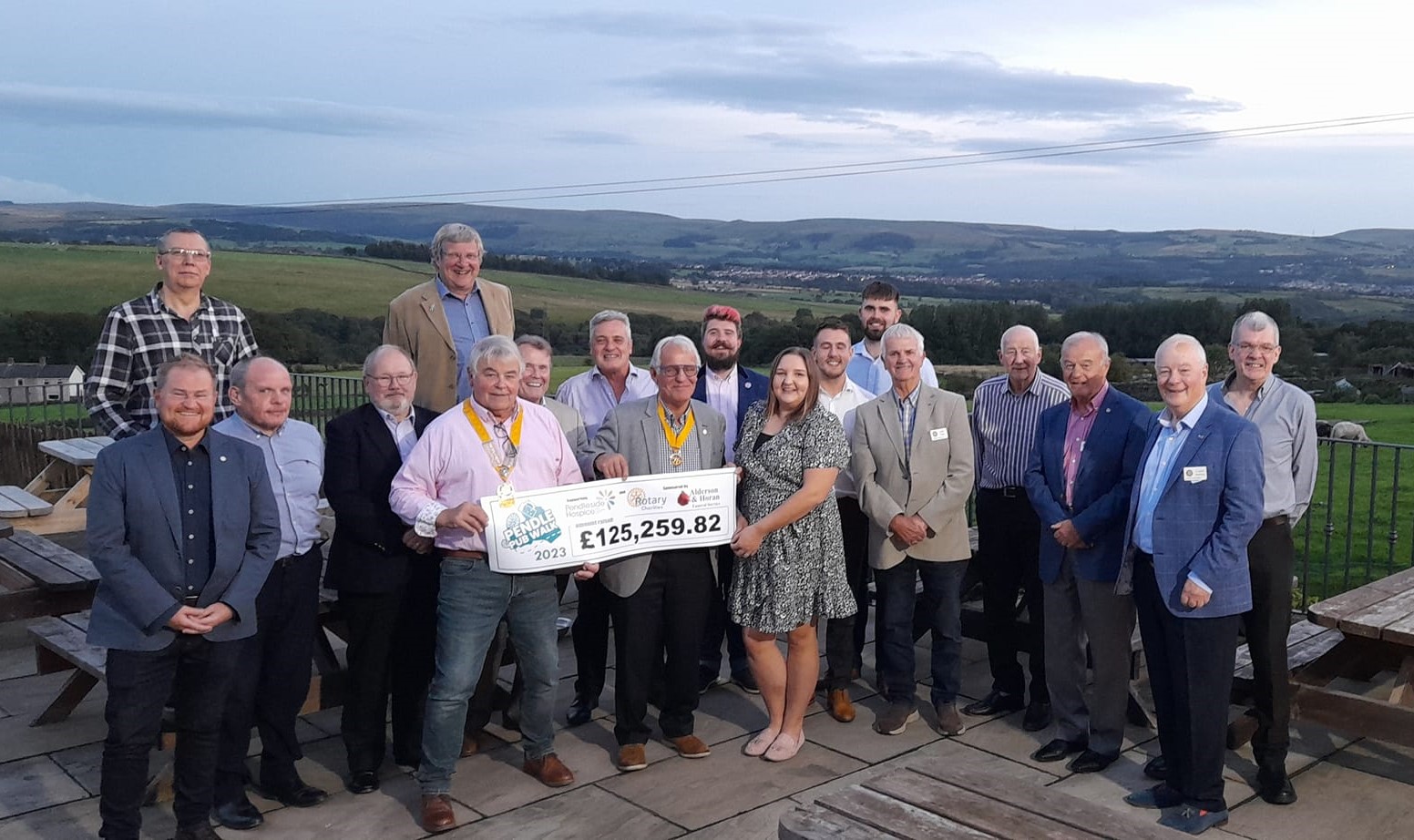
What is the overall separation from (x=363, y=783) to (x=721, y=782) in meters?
1.54

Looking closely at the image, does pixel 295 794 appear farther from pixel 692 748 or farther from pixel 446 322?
pixel 446 322

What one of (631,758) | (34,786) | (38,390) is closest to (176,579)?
(34,786)

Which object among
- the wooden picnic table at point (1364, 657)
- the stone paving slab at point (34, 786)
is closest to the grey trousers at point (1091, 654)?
the wooden picnic table at point (1364, 657)

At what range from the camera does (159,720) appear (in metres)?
Result: 4.06

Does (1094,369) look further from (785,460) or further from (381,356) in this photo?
(381,356)

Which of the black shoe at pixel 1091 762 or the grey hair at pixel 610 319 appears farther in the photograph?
the grey hair at pixel 610 319

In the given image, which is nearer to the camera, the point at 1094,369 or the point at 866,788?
the point at 866,788

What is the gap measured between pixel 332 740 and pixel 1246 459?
4.30m

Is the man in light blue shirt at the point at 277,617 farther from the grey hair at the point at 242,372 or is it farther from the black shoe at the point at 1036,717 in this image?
the black shoe at the point at 1036,717

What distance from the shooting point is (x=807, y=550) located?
206 inches

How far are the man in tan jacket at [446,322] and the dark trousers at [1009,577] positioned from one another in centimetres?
266

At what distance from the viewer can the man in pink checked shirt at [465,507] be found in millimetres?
4508

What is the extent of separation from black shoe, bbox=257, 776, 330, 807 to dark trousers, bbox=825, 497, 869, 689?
251cm

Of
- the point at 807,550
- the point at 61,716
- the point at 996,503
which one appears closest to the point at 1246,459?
the point at 996,503
